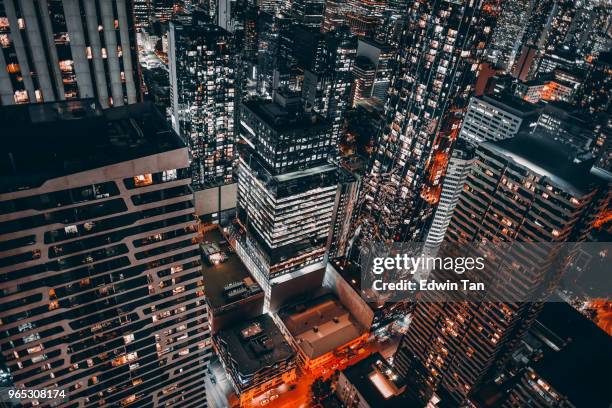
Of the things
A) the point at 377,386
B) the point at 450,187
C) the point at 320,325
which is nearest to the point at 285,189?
the point at 320,325

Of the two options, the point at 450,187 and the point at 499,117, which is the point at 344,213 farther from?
the point at 499,117

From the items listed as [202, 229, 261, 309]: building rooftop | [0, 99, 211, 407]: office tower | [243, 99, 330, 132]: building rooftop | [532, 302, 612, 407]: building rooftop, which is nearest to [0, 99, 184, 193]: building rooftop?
[0, 99, 211, 407]: office tower

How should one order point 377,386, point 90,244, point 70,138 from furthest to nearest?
1. point 377,386
2. point 90,244
3. point 70,138

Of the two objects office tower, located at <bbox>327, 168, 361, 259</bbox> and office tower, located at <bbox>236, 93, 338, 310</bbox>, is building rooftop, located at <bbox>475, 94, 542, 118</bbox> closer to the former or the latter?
office tower, located at <bbox>327, 168, 361, 259</bbox>

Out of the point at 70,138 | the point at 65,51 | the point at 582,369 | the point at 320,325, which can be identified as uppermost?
the point at 65,51

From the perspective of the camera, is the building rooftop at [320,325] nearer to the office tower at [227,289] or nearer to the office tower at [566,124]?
the office tower at [227,289]
